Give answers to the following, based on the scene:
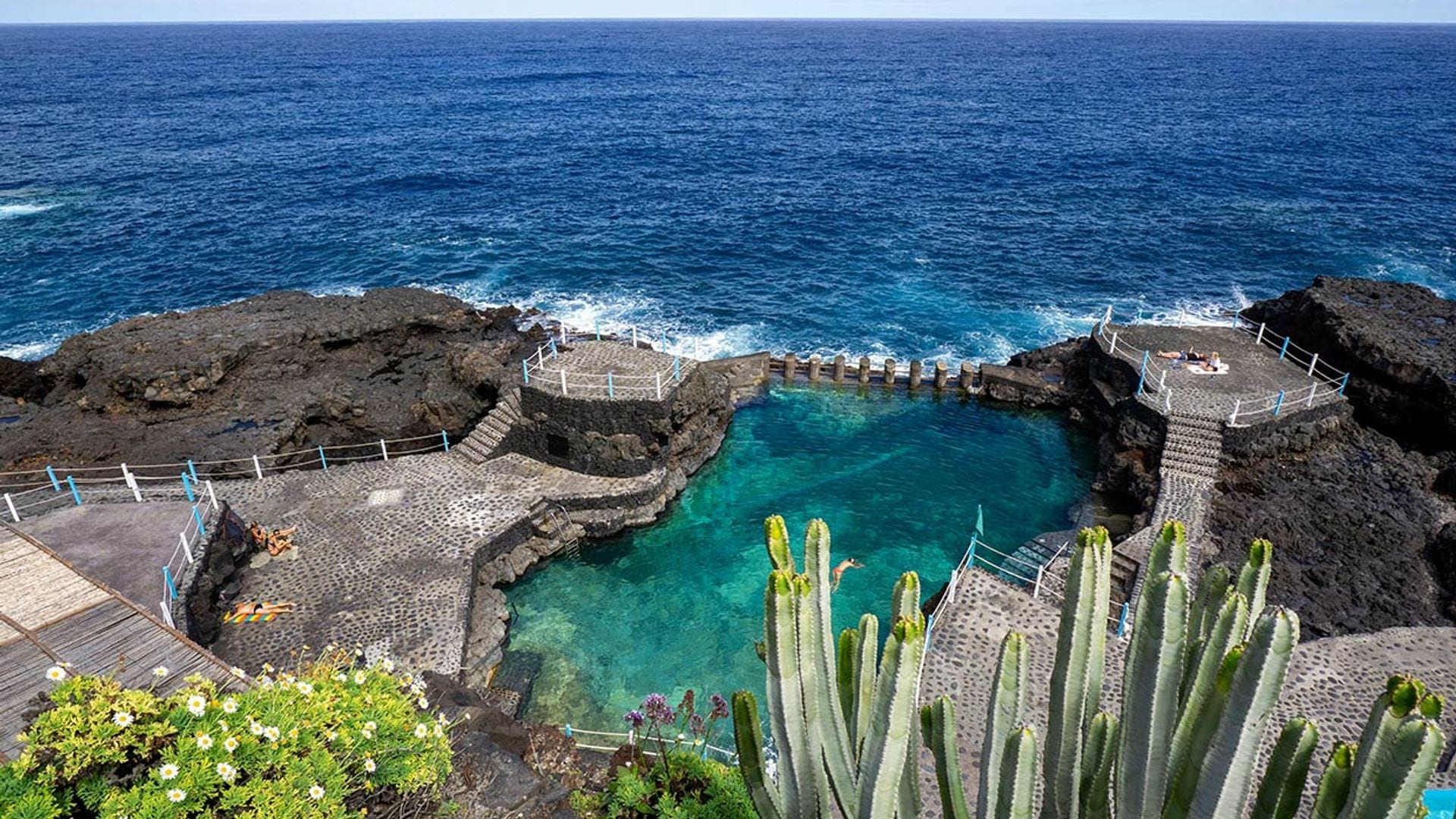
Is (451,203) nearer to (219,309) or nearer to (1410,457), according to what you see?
(219,309)

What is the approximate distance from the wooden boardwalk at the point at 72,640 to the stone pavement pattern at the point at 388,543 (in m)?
4.41

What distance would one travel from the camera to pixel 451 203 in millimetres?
67250

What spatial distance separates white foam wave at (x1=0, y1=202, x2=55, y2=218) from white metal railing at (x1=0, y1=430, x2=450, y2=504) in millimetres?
49894

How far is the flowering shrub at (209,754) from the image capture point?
845 centimetres

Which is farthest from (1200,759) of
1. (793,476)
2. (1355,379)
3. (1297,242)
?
(1297,242)

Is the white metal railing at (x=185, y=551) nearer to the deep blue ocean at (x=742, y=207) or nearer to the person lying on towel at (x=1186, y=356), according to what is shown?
the deep blue ocean at (x=742, y=207)

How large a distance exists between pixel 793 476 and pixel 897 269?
90.0 ft

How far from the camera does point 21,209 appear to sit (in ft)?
208

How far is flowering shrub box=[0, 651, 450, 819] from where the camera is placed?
27.7 feet

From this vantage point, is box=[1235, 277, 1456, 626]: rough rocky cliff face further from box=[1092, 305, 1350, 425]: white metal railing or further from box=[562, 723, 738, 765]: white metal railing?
box=[562, 723, 738, 765]: white metal railing

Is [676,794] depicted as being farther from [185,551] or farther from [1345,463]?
[1345,463]

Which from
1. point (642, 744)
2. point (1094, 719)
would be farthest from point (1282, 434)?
point (1094, 719)

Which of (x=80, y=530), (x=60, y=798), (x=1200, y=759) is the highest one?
(x=1200, y=759)

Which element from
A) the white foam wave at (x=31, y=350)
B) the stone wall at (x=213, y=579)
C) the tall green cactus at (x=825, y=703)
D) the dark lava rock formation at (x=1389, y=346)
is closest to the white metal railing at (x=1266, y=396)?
the dark lava rock formation at (x=1389, y=346)
